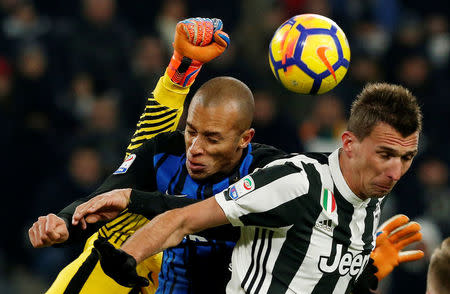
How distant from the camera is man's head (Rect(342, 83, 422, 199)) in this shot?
3.06m

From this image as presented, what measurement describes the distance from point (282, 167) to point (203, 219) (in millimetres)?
423

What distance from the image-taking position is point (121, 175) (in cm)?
365

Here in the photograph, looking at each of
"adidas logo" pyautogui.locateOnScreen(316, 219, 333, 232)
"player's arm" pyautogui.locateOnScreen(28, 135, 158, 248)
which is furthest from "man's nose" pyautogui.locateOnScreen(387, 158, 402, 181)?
"player's arm" pyautogui.locateOnScreen(28, 135, 158, 248)

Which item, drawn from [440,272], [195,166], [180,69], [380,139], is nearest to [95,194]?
[195,166]

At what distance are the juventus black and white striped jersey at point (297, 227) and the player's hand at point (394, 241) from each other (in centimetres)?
65

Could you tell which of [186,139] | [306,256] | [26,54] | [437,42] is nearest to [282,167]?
[306,256]

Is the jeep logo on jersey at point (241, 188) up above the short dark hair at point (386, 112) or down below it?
below

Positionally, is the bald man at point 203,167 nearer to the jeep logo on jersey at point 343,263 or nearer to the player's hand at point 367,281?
the jeep logo on jersey at point 343,263

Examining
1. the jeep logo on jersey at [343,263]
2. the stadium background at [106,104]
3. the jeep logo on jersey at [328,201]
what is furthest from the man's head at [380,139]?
the stadium background at [106,104]

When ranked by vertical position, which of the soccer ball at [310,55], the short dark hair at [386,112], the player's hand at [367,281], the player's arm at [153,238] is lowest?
the player's hand at [367,281]

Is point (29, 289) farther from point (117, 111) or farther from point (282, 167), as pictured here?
point (282, 167)

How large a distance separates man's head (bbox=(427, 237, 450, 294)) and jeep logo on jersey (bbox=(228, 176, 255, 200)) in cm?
95

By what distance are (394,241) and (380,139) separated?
3.75 ft

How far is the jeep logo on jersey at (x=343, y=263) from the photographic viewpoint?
3213 mm
